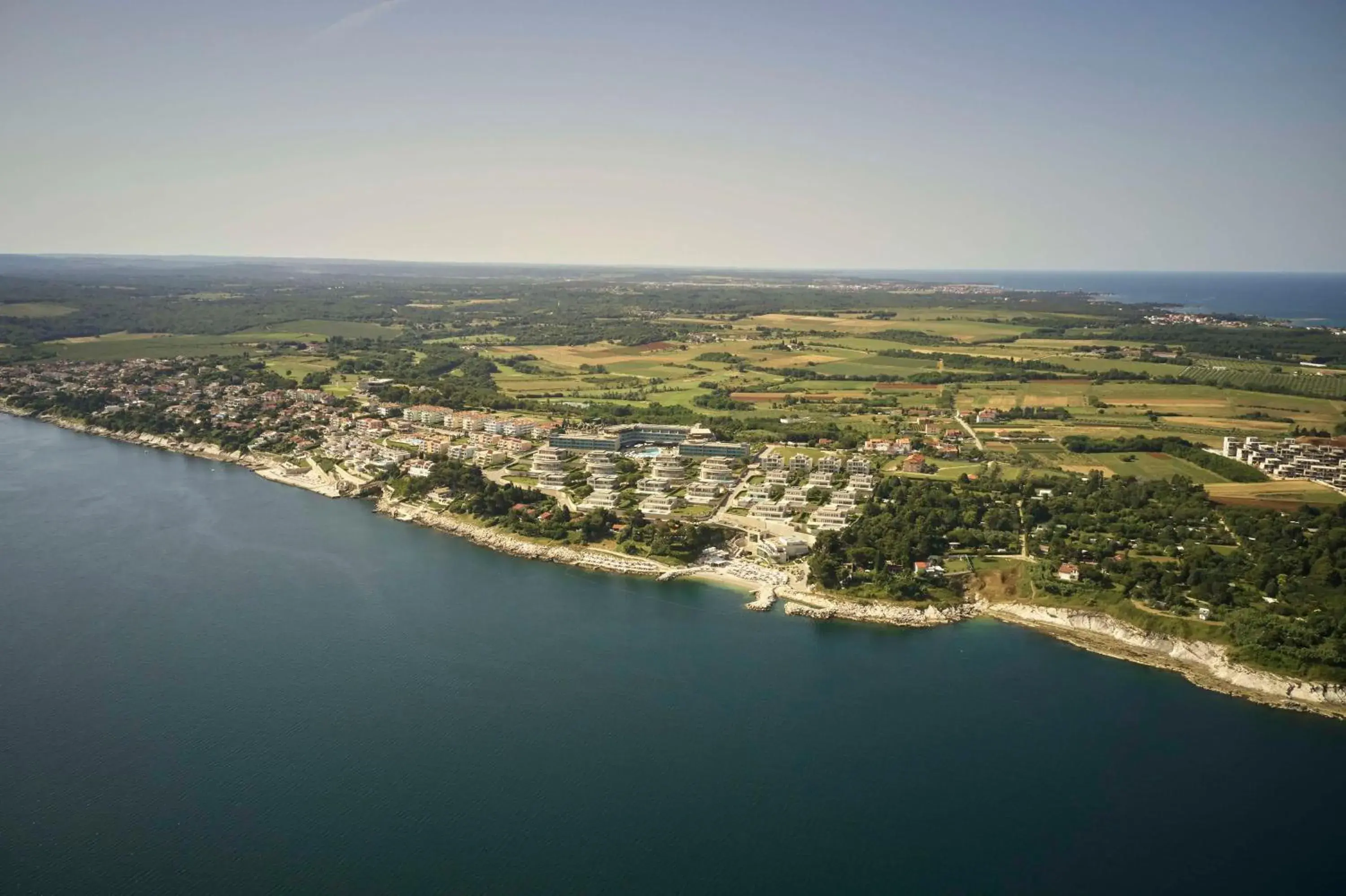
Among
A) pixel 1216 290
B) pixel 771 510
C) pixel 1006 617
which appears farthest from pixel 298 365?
pixel 1216 290

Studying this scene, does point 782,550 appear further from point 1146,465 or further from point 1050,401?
point 1050,401

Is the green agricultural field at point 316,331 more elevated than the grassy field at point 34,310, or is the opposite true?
the grassy field at point 34,310

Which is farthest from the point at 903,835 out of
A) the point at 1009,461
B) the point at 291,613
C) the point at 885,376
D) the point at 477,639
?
the point at 885,376

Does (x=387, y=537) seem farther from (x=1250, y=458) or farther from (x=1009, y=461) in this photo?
(x=1250, y=458)

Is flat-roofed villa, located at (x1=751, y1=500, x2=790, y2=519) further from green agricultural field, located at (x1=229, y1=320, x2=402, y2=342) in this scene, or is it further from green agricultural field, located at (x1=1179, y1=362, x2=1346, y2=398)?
green agricultural field, located at (x1=229, y1=320, x2=402, y2=342)

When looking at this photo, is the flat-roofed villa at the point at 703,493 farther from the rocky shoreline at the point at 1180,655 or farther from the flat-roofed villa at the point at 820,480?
the rocky shoreline at the point at 1180,655

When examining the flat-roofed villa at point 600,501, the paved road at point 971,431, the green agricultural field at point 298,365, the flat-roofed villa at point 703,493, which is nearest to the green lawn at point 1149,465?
the paved road at point 971,431

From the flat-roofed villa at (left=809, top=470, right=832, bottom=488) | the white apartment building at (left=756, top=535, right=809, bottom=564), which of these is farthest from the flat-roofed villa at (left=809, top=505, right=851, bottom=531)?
the flat-roofed villa at (left=809, top=470, right=832, bottom=488)
